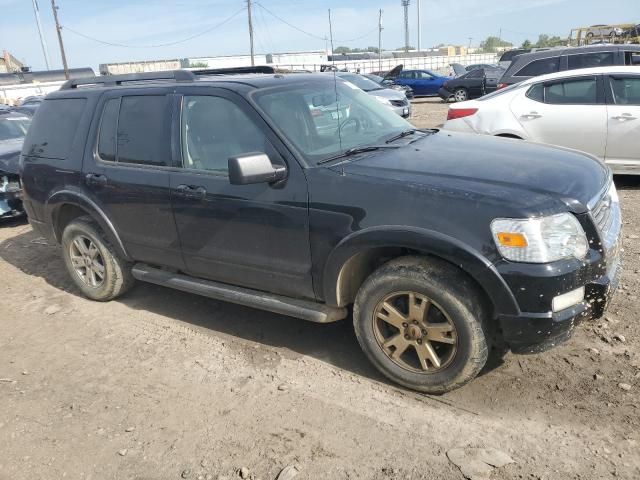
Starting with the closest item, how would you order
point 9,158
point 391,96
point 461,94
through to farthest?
point 9,158, point 391,96, point 461,94

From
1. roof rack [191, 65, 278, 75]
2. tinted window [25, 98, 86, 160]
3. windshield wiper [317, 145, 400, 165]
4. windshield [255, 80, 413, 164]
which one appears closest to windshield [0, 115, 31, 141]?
tinted window [25, 98, 86, 160]

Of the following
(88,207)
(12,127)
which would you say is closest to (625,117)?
(88,207)

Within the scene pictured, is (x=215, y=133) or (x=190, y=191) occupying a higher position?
(x=215, y=133)

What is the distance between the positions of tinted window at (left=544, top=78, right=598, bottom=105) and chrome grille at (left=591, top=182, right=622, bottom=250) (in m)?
4.32

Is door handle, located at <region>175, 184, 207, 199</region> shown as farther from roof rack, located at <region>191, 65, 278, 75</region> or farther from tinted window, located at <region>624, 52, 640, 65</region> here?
tinted window, located at <region>624, 52, 640, 65</region>

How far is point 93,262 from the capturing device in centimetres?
497

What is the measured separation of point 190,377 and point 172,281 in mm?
902

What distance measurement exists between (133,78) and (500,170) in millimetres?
3187

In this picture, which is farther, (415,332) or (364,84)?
(364,84)

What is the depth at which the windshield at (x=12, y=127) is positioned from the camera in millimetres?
9180

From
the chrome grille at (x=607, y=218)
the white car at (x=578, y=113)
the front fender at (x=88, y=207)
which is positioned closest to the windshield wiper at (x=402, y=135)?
the chrome grille at (x=607, y=218)

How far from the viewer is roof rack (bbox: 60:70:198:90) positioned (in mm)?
4227

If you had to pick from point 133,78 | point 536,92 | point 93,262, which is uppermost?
point 133,78

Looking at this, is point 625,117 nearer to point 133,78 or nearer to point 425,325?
point 425,325
